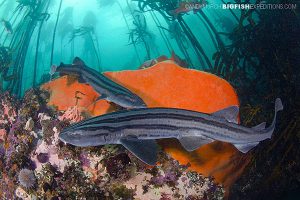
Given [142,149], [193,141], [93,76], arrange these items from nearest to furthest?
[142,149] < [193,141] < [93,76]

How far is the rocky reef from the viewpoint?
3.58 metres

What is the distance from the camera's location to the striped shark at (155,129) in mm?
2871

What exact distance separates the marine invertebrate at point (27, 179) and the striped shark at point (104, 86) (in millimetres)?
1466

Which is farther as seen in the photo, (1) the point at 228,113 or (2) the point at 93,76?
(2) the point at 93,76

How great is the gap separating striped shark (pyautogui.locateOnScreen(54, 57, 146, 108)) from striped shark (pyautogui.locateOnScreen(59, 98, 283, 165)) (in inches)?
38.5

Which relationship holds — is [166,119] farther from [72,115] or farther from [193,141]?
[72,115]

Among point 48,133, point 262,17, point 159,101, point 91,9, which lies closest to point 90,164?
point 48,133

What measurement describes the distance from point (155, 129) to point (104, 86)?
1656mm

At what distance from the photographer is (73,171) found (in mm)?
3641

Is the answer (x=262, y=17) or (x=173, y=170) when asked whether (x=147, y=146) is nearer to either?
(x=173, y=170)

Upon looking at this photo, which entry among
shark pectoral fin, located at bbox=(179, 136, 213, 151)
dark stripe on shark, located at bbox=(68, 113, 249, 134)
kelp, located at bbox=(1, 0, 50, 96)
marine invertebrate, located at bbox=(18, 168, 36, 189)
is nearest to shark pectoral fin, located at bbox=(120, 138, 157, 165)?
dark stripe on shark, located at bbox=(68, 113, 249, 134)

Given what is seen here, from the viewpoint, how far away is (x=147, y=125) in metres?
3.02

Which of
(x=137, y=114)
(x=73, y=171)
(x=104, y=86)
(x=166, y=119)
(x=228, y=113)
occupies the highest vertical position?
(x=137, y=114)

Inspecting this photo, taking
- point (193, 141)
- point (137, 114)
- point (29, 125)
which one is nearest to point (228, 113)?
point (193, 141)
